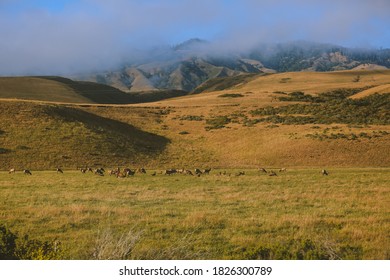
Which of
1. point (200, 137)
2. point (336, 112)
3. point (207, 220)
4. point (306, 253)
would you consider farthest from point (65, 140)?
point (306, 253)

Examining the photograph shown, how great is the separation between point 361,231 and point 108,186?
19.3 m

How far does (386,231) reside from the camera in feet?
45.9

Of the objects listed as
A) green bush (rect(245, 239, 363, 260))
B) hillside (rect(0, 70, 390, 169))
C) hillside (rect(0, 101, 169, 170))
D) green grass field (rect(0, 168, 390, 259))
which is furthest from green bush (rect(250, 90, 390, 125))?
green bush (rect(245, 239, 363, 260))

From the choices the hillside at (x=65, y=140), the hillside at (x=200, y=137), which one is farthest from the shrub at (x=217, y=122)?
the hillside at (x=65, y=140)

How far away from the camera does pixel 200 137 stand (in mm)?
71125

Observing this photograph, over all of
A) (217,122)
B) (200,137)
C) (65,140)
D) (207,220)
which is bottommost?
(200,137)

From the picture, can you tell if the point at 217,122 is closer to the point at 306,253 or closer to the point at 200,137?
the point at 200,137

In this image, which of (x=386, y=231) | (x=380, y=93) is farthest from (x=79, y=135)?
(x=380, y=93)

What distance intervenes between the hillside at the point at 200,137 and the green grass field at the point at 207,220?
25.7m

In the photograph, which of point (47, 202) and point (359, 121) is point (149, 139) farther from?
point (47, 202)

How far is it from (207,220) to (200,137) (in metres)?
55.0

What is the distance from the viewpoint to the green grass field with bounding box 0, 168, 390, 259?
432 inches

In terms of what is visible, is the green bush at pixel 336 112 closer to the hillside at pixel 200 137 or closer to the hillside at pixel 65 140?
the hillside at pixel 200 137

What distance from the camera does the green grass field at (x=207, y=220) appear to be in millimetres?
10984
